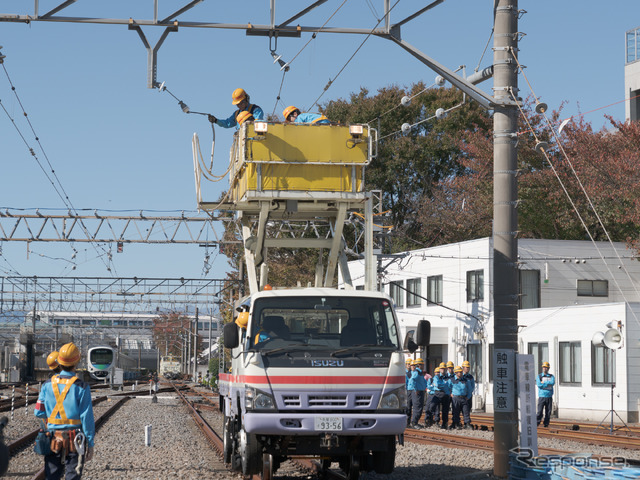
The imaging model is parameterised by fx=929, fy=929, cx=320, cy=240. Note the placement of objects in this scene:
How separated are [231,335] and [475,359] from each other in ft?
93.7

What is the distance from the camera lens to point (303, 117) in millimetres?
14789

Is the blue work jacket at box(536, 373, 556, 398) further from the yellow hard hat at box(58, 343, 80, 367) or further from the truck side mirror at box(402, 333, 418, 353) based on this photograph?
the yellow hard hat at box(58, 343, 80, 367)

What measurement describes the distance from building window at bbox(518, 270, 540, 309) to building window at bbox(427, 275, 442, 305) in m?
4.52

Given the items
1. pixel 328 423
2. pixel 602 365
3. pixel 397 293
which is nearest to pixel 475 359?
pixel 602 365

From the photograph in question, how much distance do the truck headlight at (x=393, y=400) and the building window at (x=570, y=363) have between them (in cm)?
2346

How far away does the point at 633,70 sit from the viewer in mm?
50406

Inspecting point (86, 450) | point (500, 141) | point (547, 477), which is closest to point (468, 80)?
point (500, 141)

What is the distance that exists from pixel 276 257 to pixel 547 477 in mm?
49555

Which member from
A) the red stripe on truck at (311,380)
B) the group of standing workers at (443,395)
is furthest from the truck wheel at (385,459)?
the group of standing workers at (443,395)

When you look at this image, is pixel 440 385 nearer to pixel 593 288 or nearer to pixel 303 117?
pixel 303 117

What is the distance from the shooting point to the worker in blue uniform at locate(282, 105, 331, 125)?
14663mm

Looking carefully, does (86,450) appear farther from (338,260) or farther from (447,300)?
(447,300)

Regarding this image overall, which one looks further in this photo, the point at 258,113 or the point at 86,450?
the point at 258,113

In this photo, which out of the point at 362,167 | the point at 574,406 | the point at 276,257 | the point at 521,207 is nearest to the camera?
the point at 362,167
